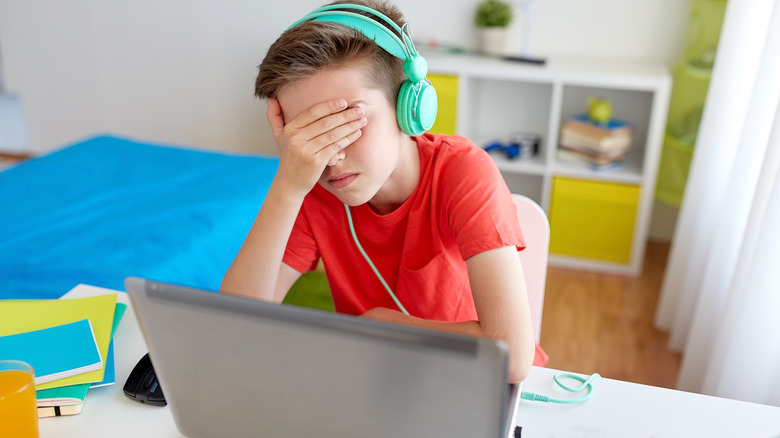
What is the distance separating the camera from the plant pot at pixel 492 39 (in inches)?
113

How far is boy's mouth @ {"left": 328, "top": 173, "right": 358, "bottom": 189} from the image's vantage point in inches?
39.4

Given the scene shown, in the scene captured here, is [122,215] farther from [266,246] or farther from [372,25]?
[372,25]

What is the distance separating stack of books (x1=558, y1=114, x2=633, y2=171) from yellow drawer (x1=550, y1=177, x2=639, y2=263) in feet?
0.35

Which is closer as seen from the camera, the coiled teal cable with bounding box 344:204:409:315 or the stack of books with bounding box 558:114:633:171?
the coiled teal cable with bounding box 344:204:409:315

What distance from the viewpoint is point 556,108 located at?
8.87 feet

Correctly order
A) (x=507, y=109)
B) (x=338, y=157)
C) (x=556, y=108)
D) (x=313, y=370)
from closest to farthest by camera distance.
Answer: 1. (x=313, y=370)
2. (x=338, y=157)
3. (x=556, y=108)
4. (x=507, y=109)

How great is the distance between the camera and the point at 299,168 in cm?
96

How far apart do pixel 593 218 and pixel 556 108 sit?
0.49 m

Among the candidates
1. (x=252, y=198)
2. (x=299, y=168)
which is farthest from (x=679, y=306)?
(x=299, y=168)

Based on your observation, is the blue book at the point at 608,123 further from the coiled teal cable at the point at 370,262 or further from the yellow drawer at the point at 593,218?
the coiled teal cable at the point at 370,262

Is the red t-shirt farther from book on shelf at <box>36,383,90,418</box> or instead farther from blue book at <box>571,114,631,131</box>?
blue book at <box>571,114,631,131</box>

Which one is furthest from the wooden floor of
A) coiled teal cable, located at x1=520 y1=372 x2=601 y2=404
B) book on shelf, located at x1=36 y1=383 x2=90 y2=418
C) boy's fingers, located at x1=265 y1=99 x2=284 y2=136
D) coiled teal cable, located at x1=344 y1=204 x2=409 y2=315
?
book on shelf, located at x1=36 y1=383 x2=90 y2=418

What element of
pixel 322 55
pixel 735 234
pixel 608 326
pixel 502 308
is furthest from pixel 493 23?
pixel 502 308

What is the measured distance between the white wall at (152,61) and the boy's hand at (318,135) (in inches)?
88.8
